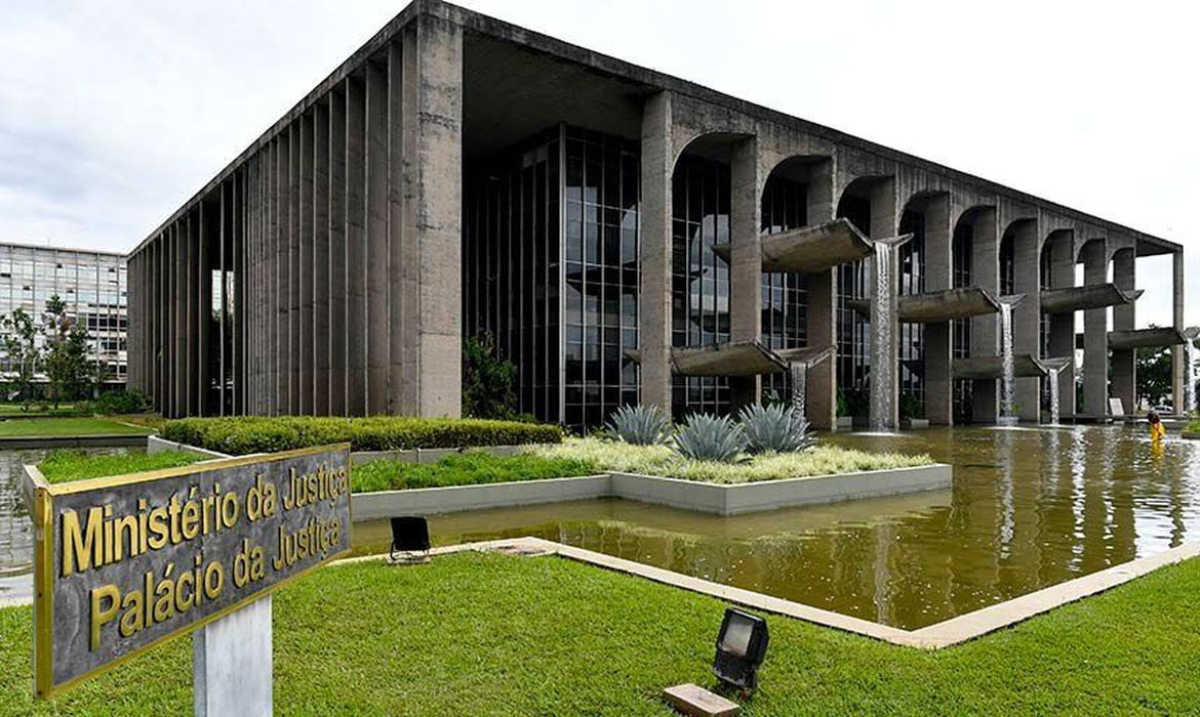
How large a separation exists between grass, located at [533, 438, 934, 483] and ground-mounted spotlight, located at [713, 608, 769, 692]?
9440 millimetres

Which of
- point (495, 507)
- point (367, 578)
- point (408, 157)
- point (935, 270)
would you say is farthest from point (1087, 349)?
point (367, 578)

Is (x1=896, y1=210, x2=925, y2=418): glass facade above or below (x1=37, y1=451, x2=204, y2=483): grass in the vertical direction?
above

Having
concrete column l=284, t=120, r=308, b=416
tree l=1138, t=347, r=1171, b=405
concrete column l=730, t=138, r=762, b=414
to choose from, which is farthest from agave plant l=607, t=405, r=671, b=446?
tree l=1138, t=347, r=1171, b=405

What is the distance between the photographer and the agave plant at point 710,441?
16609 millimetres

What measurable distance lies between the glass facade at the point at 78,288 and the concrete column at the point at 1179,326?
108 m

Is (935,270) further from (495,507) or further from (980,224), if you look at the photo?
(495,507)

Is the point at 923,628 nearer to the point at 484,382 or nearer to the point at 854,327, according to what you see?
the point at 484,382

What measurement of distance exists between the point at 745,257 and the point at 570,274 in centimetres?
710

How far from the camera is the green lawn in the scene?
5164 millimetres

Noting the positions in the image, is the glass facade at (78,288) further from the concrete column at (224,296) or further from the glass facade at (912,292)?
the glass facade at (912,292)

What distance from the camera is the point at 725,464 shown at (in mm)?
16109

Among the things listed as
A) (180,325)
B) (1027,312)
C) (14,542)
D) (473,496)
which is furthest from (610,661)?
(180,325)

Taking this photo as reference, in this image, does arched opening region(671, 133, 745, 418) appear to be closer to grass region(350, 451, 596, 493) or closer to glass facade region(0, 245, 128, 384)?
grass region(350, 451, 596, 493)

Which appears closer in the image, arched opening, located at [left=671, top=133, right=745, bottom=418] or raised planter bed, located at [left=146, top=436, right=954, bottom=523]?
raised planter bed, located at [left=146, top=436, right=954, bottom=523]
